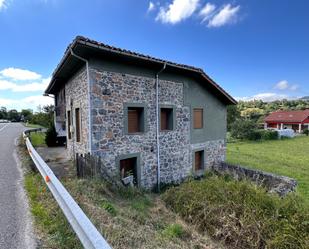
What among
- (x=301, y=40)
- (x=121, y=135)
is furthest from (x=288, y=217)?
(x=301, y=40)

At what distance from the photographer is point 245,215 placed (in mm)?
5652

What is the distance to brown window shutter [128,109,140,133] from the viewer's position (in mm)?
8953

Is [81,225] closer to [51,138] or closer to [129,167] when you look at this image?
[129,167]

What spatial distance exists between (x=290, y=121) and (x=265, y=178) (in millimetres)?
37313

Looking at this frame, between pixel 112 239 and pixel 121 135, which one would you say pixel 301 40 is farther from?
pixel 112 239

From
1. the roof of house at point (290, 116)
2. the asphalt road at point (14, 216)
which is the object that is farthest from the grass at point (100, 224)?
the roof of house at point (290, 116)

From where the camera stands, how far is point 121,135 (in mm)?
8328

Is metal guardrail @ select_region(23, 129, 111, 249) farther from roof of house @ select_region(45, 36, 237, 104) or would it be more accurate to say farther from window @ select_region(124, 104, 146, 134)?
window @ select_region(124, 104, 146, 134)

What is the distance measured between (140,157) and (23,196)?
5.37 meters

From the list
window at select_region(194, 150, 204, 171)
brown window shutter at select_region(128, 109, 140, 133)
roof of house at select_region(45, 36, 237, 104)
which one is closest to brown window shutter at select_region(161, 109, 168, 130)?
brown window shutter at select_region(128, 109, 140, 133)

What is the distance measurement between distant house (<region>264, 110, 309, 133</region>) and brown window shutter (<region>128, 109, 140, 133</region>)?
138ft

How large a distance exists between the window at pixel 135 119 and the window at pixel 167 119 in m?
1.51

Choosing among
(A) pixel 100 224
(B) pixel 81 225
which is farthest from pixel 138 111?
(B) pixel 81 225

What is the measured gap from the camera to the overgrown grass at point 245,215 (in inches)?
202
